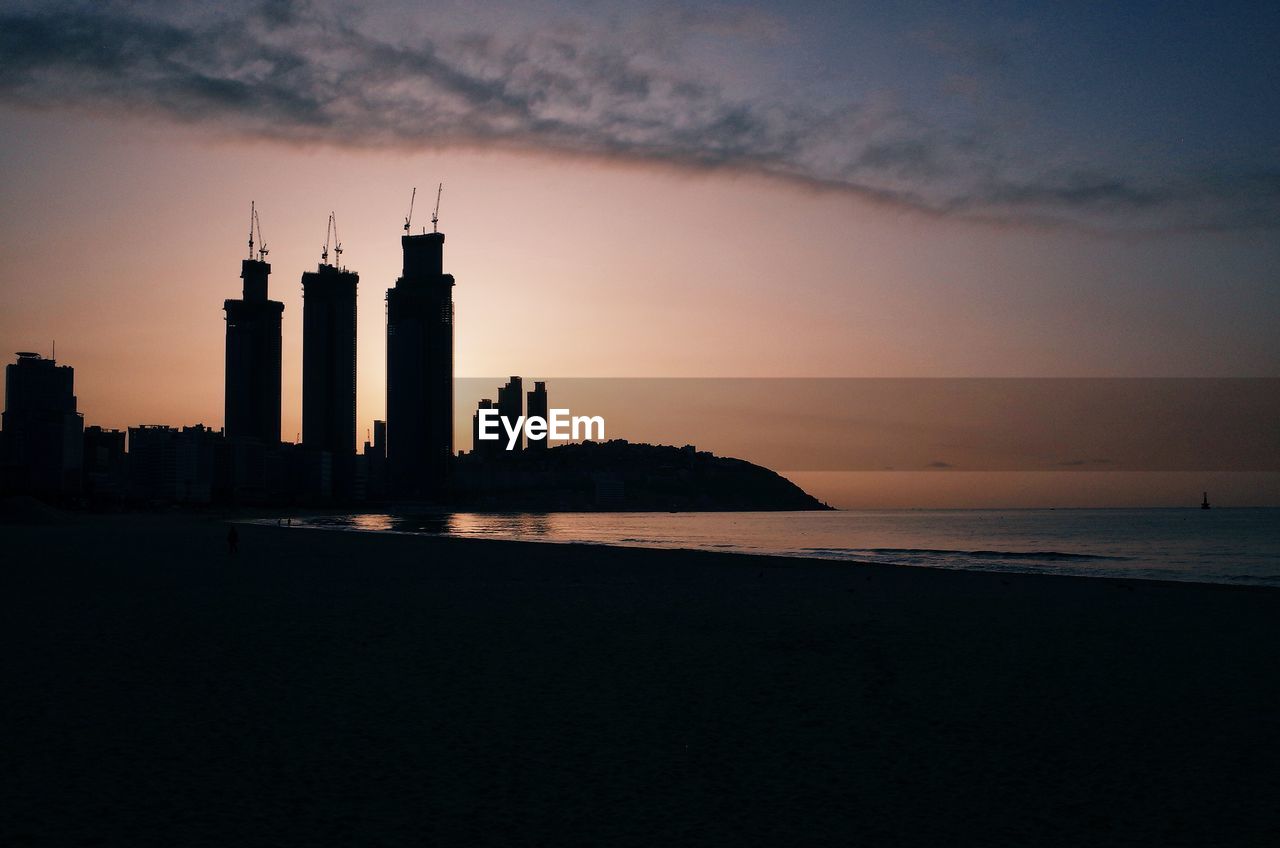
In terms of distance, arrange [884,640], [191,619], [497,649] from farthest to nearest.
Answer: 1. [191,619]
2. [884,640]
3. [497,649]

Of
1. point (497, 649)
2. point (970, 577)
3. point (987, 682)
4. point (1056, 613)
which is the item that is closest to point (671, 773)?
point (987, 682)

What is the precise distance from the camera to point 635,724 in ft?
39.4

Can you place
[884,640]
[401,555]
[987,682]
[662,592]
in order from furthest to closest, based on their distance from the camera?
[401,555], [662,592], [884,640], [987,682]

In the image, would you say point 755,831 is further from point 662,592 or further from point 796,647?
point 662,592

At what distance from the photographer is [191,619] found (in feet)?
70.1

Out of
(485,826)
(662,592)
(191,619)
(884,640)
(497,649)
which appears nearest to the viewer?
(485,826)

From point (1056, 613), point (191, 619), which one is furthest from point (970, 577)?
point (191, 619)

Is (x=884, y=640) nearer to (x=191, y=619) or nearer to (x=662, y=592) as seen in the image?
(x=662, y=592)

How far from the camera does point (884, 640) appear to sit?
1916 centimetres

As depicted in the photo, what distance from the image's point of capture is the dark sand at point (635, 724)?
27.7ft

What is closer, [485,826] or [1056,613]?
[485,826]

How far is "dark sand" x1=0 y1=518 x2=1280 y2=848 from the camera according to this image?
843cm

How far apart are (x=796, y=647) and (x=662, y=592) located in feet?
37.6

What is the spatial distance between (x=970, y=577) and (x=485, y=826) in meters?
31.6
